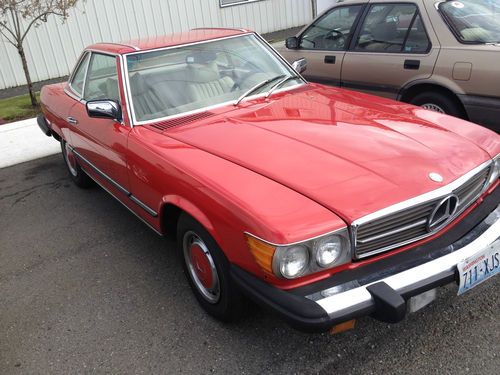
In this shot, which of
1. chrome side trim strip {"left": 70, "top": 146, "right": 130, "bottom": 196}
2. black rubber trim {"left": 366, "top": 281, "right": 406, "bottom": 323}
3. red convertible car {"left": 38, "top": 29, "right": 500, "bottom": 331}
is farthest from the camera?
chrome side trim strip {"left": 70, "top": 146, "right": 130, "bottom": 196}

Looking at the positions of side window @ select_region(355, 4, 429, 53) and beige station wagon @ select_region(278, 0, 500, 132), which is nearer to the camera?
beige station wagon @ select_region(278, 0, 500, 132)

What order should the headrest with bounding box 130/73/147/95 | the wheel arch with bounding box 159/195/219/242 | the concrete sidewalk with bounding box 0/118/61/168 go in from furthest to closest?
1. the concrete sidewalk with bounding box 0/118/61/168
2. the headrest with bounding box 130/73/147/95
3. the wheel arch with bounding box 159/195/219/242

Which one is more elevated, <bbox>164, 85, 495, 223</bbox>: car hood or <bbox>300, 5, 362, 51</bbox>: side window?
Answer: <bbox>300, 5, 362, 51</bbox>: side window

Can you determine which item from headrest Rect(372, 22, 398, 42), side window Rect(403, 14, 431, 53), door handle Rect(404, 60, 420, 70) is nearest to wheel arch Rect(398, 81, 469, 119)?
door handle Rect(404, 60, 420, 70)

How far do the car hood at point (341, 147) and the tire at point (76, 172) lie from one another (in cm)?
213

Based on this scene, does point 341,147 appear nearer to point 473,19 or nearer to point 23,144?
point 473,19

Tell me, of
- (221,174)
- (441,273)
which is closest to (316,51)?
(221,174)

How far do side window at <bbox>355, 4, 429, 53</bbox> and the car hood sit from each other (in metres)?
1.72

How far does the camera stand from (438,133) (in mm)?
2777

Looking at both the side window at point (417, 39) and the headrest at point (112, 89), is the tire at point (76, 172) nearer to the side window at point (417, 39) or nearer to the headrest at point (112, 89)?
the headrest at point (112, 89)

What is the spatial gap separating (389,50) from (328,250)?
11.5 feet

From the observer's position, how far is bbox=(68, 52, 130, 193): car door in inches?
131

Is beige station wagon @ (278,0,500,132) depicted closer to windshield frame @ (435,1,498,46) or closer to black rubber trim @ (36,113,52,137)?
windshield frame @ (435,1,498,46)

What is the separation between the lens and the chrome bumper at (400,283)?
1988 mm
